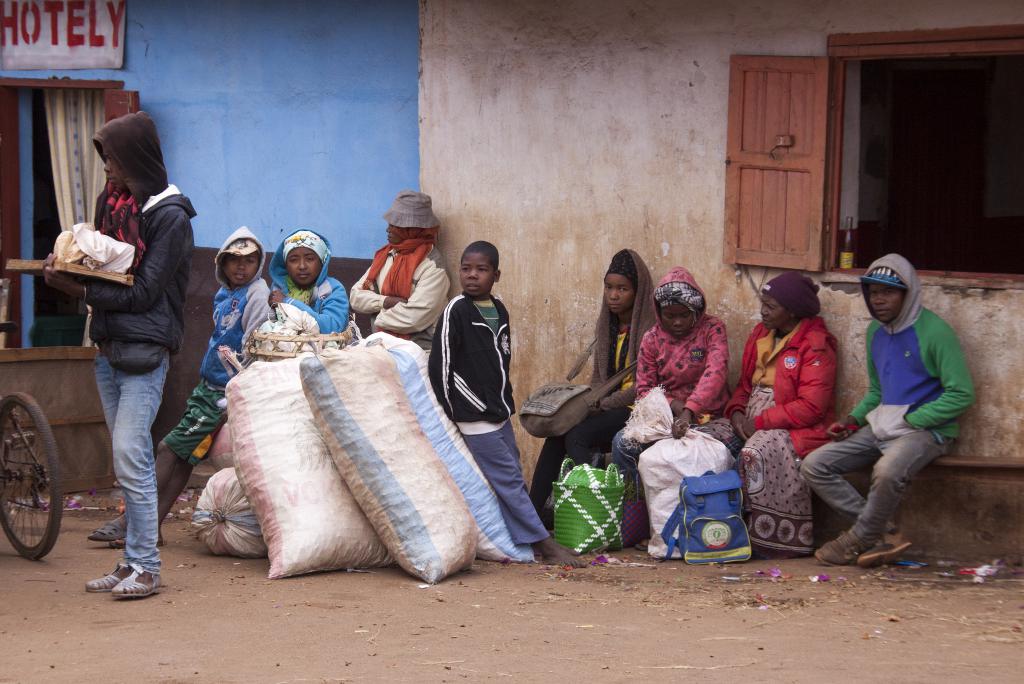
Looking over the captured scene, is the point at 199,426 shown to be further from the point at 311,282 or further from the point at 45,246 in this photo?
the point at 45,246

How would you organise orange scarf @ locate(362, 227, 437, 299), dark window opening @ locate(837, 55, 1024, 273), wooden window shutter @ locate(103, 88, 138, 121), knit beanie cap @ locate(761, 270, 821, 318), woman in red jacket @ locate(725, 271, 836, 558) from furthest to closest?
dark window opening @ locate(837, 55, 1024, 273)
wooden window shutter @ locate(103, 88, 138, 121)
orange scarf @ locate(362, 227, 437, 299)
knit beanie cap @ locate(761, 270, 821, 318)
woman in red jacket @ locate(725, 271, 836, 558)

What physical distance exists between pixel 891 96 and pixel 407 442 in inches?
207

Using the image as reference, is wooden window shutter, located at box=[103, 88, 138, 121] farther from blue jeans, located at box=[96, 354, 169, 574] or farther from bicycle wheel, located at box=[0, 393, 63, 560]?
blue jeans, located at box=[96, 354, 169, 574]

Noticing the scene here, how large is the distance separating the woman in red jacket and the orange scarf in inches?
87.2

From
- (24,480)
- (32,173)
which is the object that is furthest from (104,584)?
(32,173)

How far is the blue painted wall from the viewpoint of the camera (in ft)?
28.1

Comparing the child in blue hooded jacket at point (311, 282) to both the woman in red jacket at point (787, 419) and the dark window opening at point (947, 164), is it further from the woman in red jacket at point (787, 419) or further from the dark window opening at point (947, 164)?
the dark window opening at point (947, 164)

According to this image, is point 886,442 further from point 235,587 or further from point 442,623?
point 235,587

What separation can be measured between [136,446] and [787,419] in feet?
10.7

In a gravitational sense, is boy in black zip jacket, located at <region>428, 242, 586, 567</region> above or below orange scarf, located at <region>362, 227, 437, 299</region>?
below

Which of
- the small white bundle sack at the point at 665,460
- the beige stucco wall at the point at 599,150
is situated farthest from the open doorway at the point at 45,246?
the small white bundle sack at the point at 665,460

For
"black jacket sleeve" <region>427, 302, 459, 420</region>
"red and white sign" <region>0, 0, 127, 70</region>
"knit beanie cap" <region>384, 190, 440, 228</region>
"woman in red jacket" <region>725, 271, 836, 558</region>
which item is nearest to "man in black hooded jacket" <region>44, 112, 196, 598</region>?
"black jacket sleeve" <region>427, 302, 459, 420</region>

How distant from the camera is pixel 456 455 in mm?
6562

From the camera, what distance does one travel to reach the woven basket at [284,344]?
21.8 ft
